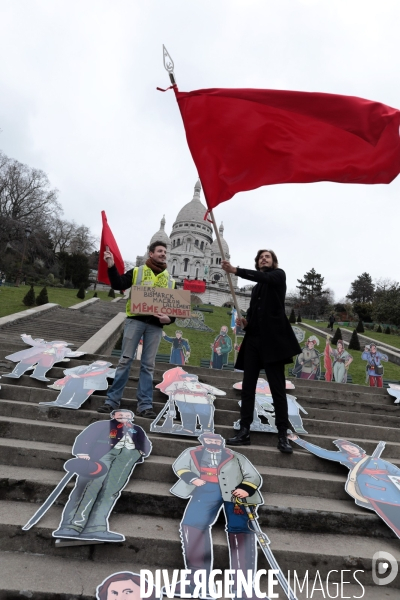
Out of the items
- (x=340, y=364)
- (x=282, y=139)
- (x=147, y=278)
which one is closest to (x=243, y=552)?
(x=147, y=278)

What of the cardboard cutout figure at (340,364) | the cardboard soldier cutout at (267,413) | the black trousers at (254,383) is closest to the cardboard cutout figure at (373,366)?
the cardboard cutout figure at (340,364)

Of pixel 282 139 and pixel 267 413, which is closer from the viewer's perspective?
pixel 282 139

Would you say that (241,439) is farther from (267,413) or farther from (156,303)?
(156,303)

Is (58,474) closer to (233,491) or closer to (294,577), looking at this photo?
(233,491)

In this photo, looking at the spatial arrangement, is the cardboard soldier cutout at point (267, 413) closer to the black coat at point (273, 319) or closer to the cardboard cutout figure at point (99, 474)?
the black coat at point (273, 319)

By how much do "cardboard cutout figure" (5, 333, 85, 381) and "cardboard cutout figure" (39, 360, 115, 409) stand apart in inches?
13.4

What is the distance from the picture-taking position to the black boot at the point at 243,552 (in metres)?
1.99

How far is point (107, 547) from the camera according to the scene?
6.73ft

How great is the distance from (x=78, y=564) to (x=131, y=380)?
290cm

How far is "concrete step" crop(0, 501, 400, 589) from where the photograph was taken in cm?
205

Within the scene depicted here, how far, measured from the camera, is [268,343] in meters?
3.30

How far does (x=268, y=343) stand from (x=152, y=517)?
1696 millimetres

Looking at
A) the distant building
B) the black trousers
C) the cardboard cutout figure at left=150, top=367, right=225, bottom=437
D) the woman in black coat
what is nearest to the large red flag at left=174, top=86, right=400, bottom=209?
the woman in black coat

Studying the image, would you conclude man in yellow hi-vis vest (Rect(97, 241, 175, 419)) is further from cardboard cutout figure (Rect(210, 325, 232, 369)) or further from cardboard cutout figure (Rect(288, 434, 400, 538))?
cardboard cutout figure (Rect(210, 325, 232, 369))
